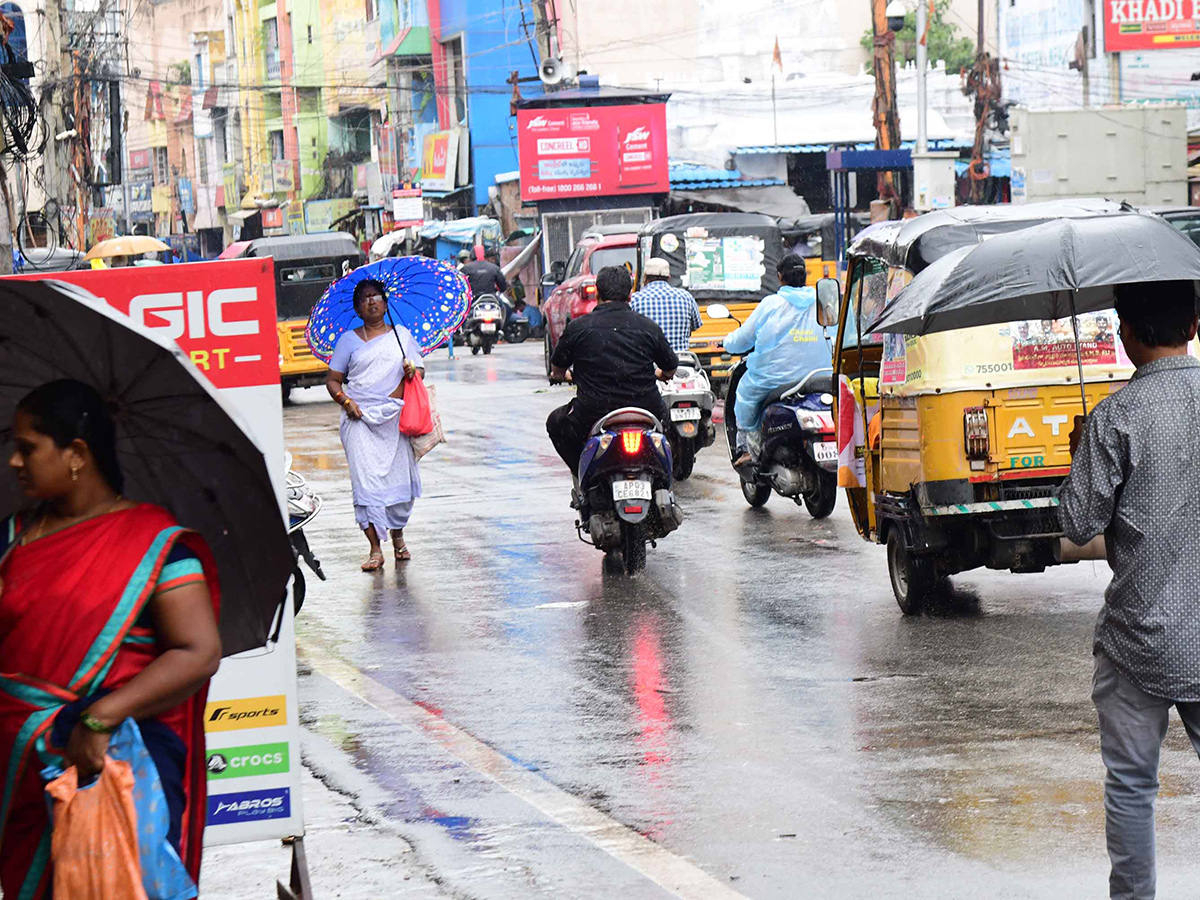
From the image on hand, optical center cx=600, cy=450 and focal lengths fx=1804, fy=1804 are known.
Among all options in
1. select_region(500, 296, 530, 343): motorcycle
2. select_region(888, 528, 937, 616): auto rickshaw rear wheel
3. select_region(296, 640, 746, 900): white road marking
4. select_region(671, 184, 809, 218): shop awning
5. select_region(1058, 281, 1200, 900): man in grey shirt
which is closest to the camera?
select_region(1058, 281, 1200, 900): man in grey shirt

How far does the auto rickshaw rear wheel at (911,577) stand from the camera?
9.27 meters

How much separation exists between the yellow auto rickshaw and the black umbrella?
1277 millimetres

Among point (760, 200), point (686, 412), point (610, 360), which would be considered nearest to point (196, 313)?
point (610, 360)

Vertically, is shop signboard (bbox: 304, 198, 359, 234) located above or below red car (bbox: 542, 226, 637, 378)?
above

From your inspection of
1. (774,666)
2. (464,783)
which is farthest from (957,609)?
(464,783)

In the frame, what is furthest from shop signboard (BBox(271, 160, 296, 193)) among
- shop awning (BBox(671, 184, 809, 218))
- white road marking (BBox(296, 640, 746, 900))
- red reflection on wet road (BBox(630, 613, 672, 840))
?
white road marking (BBox(296, 640, 746, 900))

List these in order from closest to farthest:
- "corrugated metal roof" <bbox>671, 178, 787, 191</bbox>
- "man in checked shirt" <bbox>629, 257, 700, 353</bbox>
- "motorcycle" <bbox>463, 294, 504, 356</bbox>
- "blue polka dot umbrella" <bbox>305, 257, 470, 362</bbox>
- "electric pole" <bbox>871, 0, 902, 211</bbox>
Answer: "blue polka dot umbrella" <bbox>305, 257, 470, 362</bbox>
"man in checked shirt" <bbox>629, 257, 700, 353</bbox>
"electric pole" <bbox>871, 0, 902, 211</bbox>
"motorcycle" <bbox>463, 294, 504, 356</bbox>
"corrugated metal roof" <bbox>671, 178, 787, 191</bbox>

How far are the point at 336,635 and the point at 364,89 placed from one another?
6053cm

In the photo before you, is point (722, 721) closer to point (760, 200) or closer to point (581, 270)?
point (581, 270)

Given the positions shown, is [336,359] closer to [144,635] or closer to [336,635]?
[336,635]

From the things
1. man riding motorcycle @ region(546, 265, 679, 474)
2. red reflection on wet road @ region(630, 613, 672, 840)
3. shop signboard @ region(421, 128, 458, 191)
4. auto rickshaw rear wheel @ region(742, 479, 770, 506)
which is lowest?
red reflection on wet road @ region(630, 613, 672, 840)

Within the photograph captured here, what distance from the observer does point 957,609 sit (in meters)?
9.51

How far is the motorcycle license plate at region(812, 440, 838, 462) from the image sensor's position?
41.1ft

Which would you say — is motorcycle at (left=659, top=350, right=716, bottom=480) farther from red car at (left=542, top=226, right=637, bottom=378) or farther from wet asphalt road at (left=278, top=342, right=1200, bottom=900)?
red car at (left=542, top=226, right=637, bottom=378)
